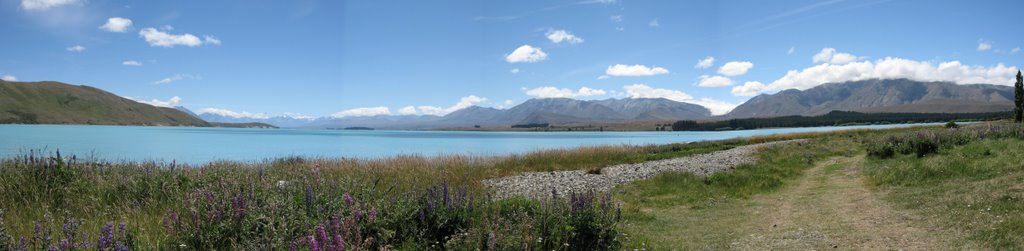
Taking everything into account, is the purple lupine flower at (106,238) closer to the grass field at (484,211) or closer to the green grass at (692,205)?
the grass field at (484,211)

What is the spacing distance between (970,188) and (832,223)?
3.95m

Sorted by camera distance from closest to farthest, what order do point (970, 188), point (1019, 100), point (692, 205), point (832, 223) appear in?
point (832, 223) < point (970, 188) < point (692, 205) < point (1019, 100)

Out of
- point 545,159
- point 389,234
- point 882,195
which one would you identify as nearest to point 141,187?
point 389,234

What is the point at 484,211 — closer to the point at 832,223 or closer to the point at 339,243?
the point at 339,243

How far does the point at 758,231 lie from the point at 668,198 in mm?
5122

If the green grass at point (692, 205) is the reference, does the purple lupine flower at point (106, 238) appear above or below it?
above

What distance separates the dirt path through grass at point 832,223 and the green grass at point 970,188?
0.52 m

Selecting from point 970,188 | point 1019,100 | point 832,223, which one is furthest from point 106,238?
point 1019,100

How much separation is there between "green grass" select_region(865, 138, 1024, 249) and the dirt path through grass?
518 mm

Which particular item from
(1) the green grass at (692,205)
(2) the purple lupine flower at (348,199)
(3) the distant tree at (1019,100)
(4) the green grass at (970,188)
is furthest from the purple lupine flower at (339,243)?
(3) the distant tree at (1019,100)

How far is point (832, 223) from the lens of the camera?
33.1 ft

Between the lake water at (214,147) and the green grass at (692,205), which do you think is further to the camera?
the lake water at (214,147)

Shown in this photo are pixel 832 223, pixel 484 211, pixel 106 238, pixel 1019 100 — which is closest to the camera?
pixel 106 238

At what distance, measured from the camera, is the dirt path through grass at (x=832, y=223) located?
8461mm
